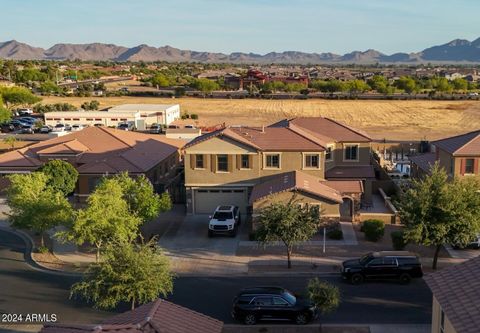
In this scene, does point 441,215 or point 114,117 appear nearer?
point 441,215

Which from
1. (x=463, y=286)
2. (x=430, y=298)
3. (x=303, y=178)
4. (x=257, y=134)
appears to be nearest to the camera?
(x=463, y=286)

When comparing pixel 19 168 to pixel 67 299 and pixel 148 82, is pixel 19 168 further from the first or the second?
pixel 148 82

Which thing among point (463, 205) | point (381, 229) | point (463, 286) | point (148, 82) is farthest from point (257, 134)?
point (148, 82)

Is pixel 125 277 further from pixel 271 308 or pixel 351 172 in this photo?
pixel 351 172

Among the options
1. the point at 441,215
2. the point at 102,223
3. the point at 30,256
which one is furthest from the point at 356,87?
the point at 102,223

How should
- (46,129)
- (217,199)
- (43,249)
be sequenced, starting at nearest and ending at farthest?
(43,249), (217,199), (46,129)

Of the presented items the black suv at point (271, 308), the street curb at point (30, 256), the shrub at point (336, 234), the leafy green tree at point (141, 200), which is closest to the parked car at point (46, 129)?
the street curb at point (30, 256)

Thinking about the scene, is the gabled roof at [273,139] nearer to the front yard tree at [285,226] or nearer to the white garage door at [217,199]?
the white garage door at [217,199]
